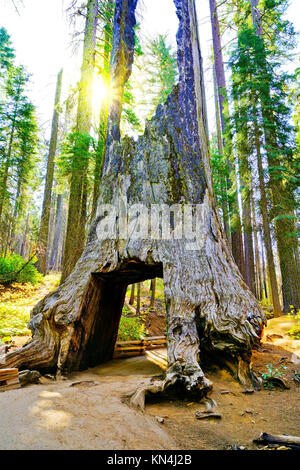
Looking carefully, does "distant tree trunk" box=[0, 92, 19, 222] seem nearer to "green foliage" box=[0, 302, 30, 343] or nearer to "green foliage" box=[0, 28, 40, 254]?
"green foliage" box=[0, 28, 40, 254]

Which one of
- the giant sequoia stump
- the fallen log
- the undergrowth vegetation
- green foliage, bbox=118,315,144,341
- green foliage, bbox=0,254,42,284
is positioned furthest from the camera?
green foliage, bbox=0,254,42,284

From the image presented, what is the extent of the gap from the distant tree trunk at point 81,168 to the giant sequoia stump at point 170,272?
3.03 m

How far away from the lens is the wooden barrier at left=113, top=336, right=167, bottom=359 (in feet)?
22.1

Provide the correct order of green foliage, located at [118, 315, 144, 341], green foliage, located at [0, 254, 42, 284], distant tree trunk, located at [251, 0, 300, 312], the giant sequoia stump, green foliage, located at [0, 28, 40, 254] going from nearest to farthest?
the giant sequoia stump < green foliage, located at [118, 315, 144, 341] < distant tree trunk, located at [251, 0, 300, 312] < green foliage, located at [0, 254, 42, 284] < green foliage, located at [0, 28, 40, 254]

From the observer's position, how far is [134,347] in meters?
7.14

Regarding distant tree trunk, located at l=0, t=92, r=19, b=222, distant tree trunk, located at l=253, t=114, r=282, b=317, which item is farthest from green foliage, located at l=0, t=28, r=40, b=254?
distant tree trunk, located at l=253, t=114, r=282, b=317

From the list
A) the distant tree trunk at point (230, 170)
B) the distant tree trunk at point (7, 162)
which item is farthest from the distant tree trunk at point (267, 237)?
the distant tree trunk at point (7, 162)

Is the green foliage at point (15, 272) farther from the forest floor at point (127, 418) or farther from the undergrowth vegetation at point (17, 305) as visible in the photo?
the forest floor at point (127, 418)

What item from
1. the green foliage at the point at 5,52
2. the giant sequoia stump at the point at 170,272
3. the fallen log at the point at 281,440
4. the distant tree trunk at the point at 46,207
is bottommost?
the fallen log at the point at 281,440

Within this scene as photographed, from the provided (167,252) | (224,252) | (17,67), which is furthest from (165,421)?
(17,67)

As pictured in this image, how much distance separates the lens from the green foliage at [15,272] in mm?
13095

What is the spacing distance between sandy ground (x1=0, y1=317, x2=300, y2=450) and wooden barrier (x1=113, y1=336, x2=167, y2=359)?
3182 mm

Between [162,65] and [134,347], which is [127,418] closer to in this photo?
[134,347]

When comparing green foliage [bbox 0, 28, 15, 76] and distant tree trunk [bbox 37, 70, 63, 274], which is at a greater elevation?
green foliage [bbox 0, 28, 15, 76]
